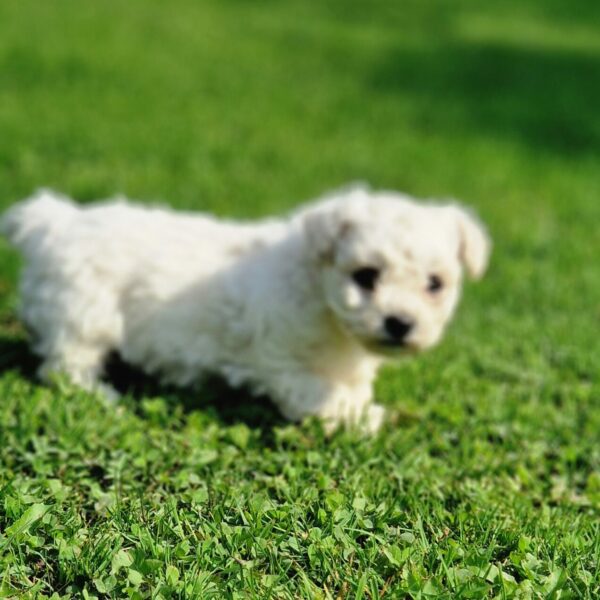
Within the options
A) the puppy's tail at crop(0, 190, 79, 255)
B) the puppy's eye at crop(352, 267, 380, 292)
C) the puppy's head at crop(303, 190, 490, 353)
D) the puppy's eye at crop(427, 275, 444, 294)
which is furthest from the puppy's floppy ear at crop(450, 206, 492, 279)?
the puppy's tail at crop(0, 190, 79, 255)

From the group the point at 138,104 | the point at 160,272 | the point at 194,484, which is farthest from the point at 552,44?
the point at 194,484

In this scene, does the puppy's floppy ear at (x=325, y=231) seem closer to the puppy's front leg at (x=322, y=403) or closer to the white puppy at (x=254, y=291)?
the white puppy at (x=254, y=291)

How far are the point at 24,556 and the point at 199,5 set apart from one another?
16.4 metres

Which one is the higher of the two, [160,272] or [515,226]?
[160,272]

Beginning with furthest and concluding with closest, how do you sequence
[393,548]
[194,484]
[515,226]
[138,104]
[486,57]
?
1. [486,57]
2. [138,104]
3. [515,226]
4. [194,484]
5. [393,548]

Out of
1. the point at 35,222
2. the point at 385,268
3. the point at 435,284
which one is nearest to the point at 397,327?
the point at 385,268

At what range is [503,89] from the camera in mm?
13359

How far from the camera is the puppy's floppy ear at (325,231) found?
161 inches

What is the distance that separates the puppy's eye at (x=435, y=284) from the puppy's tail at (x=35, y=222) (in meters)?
1.95

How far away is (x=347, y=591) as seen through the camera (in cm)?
274

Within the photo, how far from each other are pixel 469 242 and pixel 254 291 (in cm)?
114

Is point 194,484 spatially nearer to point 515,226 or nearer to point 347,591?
point 347,591

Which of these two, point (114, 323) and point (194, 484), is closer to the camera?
point (194, 484)

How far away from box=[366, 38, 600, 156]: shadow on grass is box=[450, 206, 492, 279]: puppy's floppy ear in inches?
257
